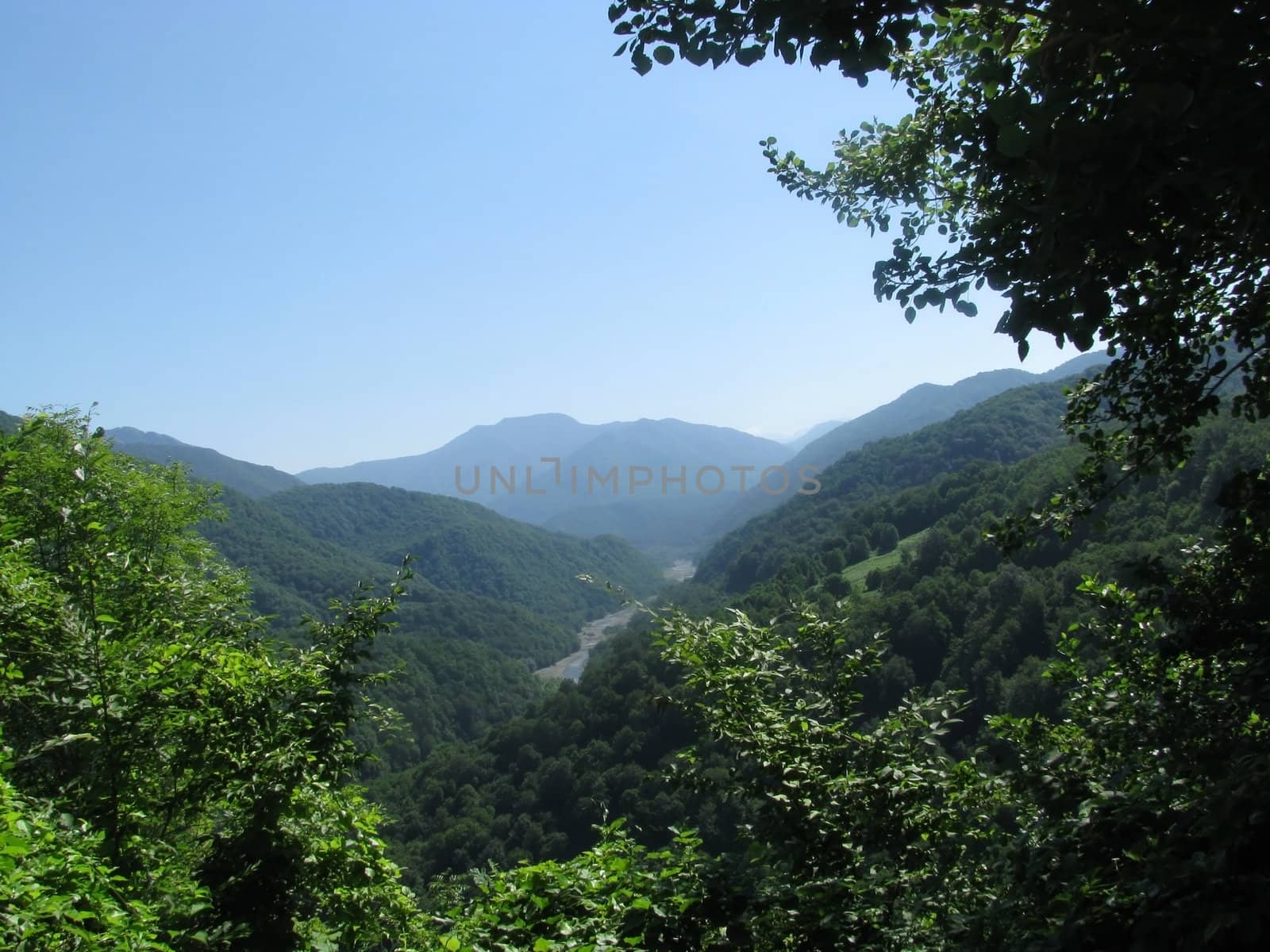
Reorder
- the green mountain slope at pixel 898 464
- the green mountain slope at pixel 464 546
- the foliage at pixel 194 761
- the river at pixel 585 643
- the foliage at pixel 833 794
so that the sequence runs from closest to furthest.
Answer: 1. the foliage at pixel 833 794
2. the foliage at pixel 194 761
3. the green mountain slope at pixel 898 464
4. the river at pixel 585 643
5. the green mountain slope at pixel 464 546

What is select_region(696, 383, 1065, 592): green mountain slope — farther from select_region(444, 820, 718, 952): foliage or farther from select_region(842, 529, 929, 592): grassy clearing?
select_region(444, 820, 718, 952): foliage

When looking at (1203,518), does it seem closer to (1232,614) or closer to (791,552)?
(1232,614)

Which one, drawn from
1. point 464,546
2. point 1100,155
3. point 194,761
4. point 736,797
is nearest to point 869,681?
point 736,797

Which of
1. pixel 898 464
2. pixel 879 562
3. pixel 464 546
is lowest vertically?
pixel 879 562

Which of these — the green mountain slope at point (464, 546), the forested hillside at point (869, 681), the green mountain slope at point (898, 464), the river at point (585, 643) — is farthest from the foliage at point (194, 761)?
the green mountain slope at point (464, 546)

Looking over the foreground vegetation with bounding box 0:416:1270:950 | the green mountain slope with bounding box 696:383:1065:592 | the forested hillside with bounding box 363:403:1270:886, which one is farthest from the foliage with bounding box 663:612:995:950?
the green mountain slope with bounding box 696:383:1065:592

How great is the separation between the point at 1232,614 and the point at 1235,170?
254 centimetres

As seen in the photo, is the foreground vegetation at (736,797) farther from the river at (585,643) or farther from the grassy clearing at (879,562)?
the river at (585,643)

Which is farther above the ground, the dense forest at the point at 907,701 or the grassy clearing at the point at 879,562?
the dense forest at the point at 907,701

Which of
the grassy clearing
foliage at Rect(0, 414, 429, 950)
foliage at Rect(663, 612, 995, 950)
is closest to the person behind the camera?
foliage at Rect(663, 612, 995, 950)

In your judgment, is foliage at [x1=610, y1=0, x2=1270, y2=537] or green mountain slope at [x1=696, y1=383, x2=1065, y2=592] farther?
green mountain slope at [x1=696, y1=383, x2=1065, y2=592]

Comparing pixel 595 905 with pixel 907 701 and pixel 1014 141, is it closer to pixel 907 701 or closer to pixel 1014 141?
pixel 907 701

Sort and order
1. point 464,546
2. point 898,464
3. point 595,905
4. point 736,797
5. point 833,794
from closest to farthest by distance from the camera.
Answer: point 595,905
point 833,794
point 736,797
point 898,464
point 464,546

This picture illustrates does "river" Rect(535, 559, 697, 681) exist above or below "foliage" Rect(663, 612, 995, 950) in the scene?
below
